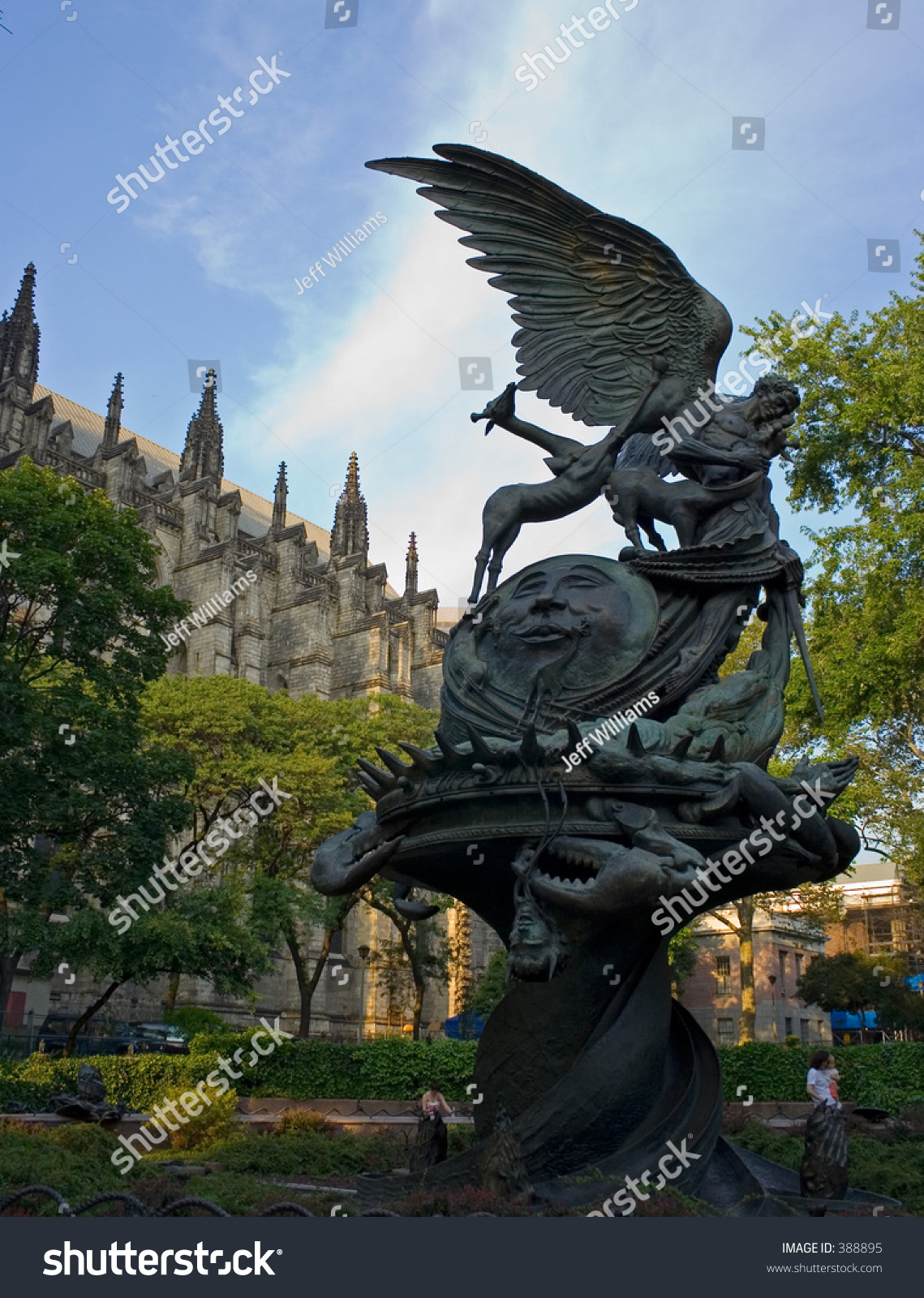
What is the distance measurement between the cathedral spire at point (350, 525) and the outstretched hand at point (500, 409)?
175 ft

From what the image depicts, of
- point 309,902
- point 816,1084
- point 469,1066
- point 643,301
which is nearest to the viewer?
point 816,1084

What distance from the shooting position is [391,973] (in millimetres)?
43312

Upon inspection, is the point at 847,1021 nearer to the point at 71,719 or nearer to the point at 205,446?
the point at 205,446

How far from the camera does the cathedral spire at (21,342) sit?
164ft

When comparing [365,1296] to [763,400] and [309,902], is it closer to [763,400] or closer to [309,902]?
[763,400]

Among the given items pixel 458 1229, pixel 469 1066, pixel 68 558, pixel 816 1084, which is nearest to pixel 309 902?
pixel 469 1066

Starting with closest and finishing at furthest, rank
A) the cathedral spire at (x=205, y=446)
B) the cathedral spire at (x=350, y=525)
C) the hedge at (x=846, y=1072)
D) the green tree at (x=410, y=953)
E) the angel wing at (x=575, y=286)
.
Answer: the angel wing at (x=575, y=286), the hedge at (x=846, y=1072), the green tree at (x=410, y=953), the cathedral spire at (x=205, y=446), the cathedral spire at (x=350, y=525)

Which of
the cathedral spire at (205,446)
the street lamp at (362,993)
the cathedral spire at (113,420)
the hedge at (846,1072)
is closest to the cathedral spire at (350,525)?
the cathedral spire at (205,446)

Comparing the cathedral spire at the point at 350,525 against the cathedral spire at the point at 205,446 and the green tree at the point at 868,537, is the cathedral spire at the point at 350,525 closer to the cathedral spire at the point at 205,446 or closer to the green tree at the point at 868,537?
the cathedral spire at the point at 205,446

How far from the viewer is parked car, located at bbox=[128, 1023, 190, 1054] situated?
30344 millimetres

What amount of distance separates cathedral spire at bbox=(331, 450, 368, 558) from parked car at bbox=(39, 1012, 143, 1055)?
32.2 metres

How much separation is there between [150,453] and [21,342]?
15.5 meters

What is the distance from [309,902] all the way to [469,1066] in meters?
8.27

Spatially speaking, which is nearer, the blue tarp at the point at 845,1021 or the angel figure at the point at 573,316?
the angel figure at the point at 573,316
